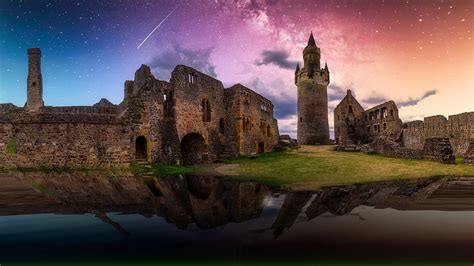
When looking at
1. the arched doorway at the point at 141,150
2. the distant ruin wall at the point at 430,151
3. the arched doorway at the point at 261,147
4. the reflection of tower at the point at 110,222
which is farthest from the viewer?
the arched doorway at the point at 261,147

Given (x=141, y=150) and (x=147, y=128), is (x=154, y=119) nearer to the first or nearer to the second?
(x=147, y=128)

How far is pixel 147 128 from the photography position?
1581 cm

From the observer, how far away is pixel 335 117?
4556cm

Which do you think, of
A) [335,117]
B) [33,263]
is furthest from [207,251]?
[335,117]

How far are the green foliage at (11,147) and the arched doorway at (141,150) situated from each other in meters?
5.72

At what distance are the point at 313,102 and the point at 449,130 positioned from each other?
1994cm

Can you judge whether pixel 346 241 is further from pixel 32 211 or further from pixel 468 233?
pixel 32 211

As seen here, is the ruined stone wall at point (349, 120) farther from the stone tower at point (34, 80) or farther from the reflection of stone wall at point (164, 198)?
the stone tower at point (34, 80)

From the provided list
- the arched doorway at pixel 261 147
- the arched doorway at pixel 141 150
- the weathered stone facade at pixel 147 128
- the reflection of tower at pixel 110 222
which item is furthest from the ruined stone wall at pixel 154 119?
the arched doorway at pixel 261 147

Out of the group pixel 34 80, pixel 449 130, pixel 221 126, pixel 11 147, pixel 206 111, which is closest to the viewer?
pixel 11 147

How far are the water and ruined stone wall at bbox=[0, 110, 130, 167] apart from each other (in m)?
5.39

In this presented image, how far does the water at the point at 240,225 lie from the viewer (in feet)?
12.3

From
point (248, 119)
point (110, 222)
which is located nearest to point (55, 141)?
point (110, 222)

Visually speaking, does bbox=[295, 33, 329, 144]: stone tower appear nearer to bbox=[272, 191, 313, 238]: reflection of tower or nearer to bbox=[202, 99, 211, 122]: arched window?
bbox=[202, 99, 211, 122]: arched window
